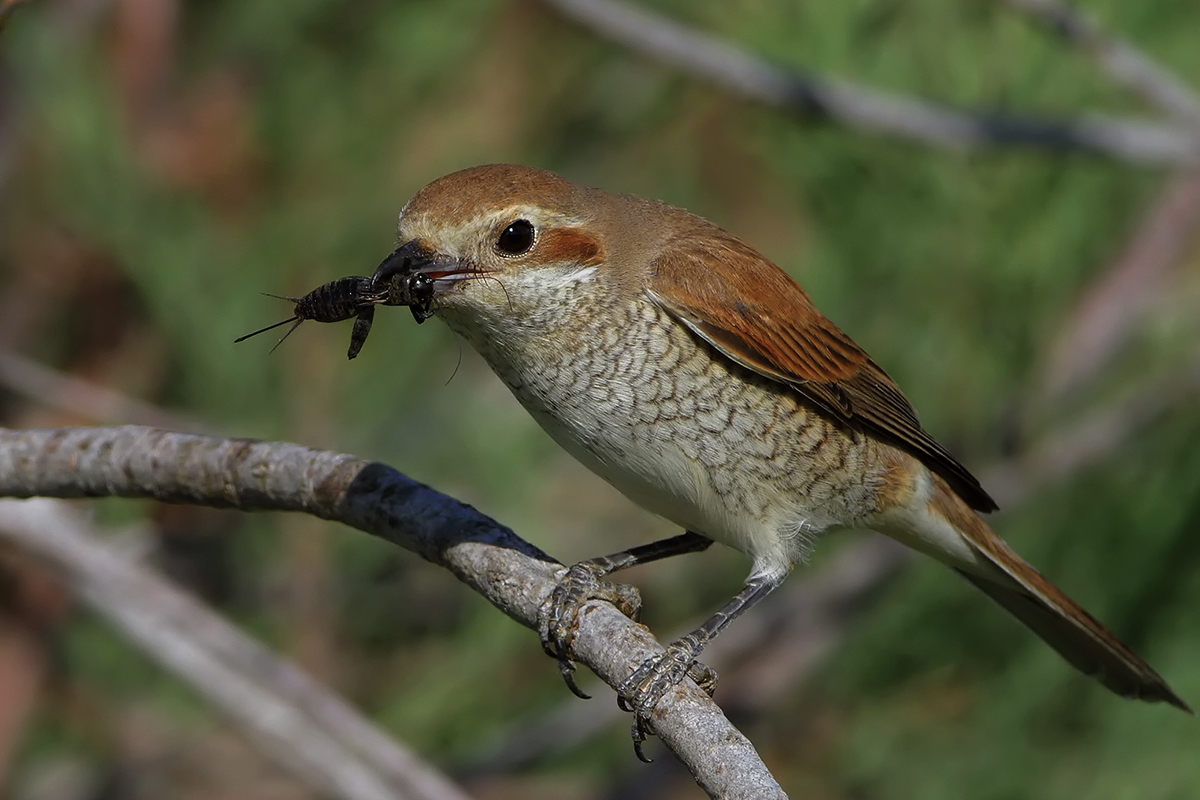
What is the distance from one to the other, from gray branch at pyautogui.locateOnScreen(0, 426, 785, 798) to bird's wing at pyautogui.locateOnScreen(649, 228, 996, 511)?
0.71m

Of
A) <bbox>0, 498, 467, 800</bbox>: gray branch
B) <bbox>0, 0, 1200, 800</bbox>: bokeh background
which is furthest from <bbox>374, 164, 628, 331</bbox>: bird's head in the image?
<bbox>0, 0, 1200, 800</bbox>: bokeh background

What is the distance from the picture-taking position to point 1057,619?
12.2 feet

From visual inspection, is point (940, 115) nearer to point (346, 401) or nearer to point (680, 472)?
point (680, 472)

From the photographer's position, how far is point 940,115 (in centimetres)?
414

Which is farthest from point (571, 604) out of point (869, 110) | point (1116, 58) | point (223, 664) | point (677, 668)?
point (1116, 58)

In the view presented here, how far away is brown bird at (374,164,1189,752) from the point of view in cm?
304

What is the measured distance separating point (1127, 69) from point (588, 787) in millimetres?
2740

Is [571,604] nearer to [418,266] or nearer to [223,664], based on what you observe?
[418,266]

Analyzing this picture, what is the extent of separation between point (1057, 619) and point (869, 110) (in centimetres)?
149

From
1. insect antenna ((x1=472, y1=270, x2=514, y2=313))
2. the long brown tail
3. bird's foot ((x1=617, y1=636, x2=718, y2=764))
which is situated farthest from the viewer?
the long brown tail

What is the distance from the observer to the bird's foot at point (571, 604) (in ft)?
9.32

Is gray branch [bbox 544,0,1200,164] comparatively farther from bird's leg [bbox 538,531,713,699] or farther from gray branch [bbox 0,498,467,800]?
gray branch [bbox 0,498,467,800]

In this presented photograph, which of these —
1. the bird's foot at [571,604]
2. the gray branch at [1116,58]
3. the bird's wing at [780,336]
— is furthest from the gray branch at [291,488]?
the gray branch at [1116,58]

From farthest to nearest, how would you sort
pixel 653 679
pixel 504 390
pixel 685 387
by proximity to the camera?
pixel 504 390
pixel 685 387
pixel 653 679
